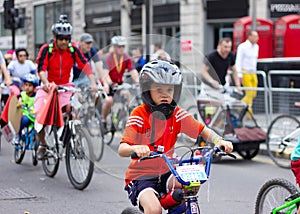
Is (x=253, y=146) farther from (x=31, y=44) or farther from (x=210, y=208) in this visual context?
(x=31, y=44)

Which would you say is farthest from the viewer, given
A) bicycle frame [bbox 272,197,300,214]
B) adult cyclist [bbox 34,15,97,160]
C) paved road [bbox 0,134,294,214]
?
adult cyclist [bbox 34,15,97,160]

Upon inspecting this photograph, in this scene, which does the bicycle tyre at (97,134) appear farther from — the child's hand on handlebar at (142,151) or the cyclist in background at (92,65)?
the child's hand on handlebar at (142,151)

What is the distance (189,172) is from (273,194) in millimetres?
1312

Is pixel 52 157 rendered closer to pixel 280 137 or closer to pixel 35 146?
pixel 35 146

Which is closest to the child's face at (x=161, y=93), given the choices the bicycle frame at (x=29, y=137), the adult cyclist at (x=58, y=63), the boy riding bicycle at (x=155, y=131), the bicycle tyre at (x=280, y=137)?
the boy riding bicycle at (x=155, y=131)

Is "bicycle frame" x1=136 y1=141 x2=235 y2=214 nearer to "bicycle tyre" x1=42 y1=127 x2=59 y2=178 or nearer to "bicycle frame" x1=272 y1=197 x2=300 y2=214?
"bicycle frame" x1=272 y1=197 x2=300 y2=214

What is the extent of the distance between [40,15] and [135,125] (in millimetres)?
30010

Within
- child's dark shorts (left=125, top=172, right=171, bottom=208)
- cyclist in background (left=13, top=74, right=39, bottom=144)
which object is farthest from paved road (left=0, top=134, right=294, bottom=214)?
child's dark shorts (left=125, top=172, right=171, bottom=208)

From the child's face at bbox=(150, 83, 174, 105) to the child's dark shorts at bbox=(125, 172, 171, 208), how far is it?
0.50 meters

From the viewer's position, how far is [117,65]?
713 cm

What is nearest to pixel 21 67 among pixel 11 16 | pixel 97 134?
pixel 97 134

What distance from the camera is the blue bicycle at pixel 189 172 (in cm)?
400

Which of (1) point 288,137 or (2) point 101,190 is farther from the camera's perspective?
(1) point 288,137

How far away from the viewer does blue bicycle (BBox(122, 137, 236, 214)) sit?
13.1 feet
